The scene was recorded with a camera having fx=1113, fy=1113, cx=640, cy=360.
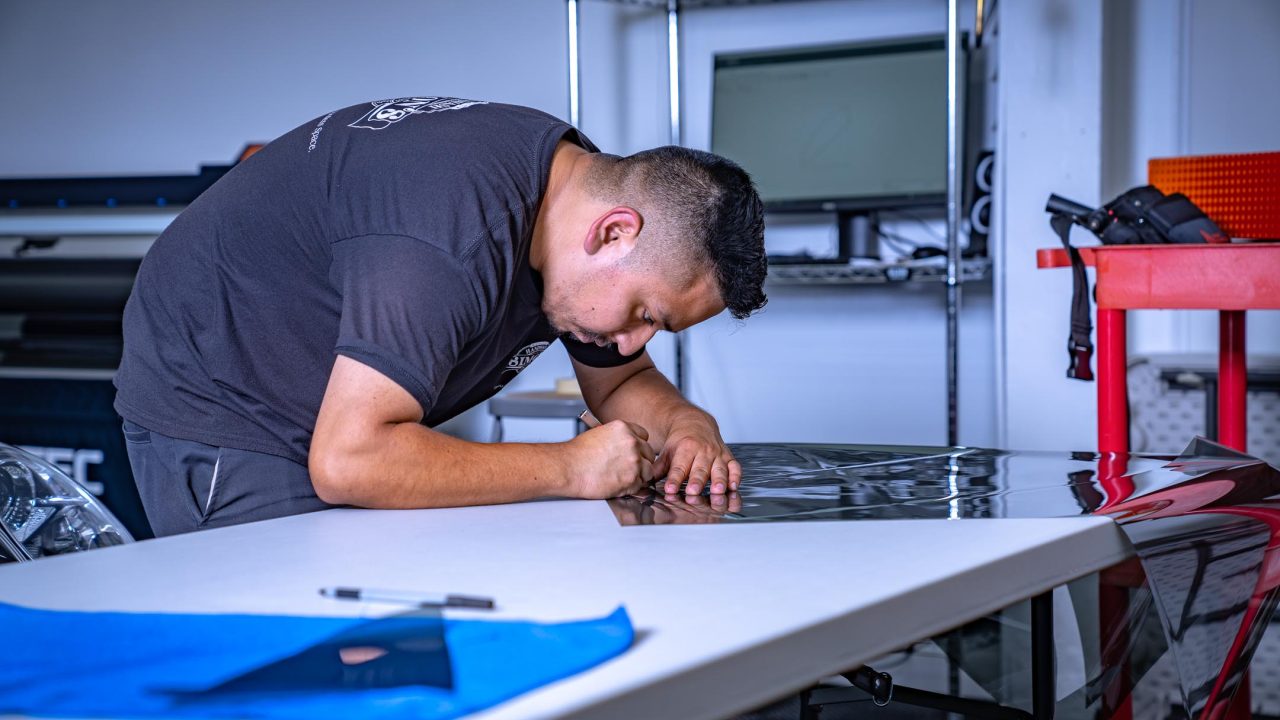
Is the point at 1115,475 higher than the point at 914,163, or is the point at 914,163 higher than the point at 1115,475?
the point at 914,163

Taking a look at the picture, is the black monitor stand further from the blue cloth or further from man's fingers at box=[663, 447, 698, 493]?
the blue cloth

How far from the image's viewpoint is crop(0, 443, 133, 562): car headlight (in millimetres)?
1021

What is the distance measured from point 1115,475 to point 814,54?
1953 mm

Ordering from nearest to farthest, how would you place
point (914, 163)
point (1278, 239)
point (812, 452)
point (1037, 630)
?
point (1037, 630) < point (812, 452) < point (1278, 239) < point (914, 163)

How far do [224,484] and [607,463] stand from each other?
0.40 m

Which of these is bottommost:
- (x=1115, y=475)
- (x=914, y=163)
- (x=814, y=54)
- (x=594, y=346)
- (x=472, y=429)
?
(x=472, y=429)

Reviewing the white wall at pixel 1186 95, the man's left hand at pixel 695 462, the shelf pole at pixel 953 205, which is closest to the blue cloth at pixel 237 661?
the man's left hand at pixel 695 462

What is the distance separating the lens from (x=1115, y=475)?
43.2 inches

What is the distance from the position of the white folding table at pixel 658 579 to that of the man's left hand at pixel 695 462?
0.21m

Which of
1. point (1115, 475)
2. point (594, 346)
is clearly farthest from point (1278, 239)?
point (594, 346)

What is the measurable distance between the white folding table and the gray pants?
0.19 m

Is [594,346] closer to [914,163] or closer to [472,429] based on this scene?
[914,163]

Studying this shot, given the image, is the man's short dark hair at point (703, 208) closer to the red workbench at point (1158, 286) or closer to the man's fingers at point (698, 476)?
the man's fingers at point (698, 476)

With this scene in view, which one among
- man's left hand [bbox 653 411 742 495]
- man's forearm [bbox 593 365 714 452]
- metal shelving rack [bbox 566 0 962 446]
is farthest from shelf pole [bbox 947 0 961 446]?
man's left hand [bbox 653 411 742 495]
